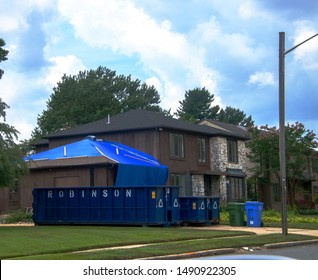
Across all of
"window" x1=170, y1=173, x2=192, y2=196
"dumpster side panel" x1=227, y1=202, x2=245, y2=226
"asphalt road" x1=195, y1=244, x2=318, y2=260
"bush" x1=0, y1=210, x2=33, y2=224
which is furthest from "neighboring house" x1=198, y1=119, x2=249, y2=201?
"asphalt road" x1=195, y1=244, x2=318, y2=260

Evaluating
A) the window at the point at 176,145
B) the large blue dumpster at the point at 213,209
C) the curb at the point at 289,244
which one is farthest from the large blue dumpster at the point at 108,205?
the window at the point at 176,145

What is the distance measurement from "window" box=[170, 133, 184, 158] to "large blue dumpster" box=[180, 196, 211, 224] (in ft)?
39.9

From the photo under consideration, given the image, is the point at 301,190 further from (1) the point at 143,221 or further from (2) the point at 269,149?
(1) the point at 143,221

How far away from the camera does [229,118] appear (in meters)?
112

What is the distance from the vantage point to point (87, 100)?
78.1m

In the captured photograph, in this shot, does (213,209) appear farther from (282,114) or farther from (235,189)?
(235,189)

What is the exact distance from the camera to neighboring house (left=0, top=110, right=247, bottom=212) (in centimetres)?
3847

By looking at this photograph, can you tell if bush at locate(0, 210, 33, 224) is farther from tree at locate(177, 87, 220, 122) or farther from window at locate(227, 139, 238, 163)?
tree at locate(177, 87, 220, 122)

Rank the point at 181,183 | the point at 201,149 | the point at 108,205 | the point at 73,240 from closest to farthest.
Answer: the point at 73,240
the point at 108,205
the point at 181,183
the point at 201,149

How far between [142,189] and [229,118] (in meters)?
87.8

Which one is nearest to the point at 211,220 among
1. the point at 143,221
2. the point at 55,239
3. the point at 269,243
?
the point at 143,221

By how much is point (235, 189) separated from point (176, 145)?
7768mm

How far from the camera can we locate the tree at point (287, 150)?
48469 mm

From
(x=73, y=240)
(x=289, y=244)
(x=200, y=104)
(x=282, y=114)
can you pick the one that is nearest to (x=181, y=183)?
(x=282, y=114)
